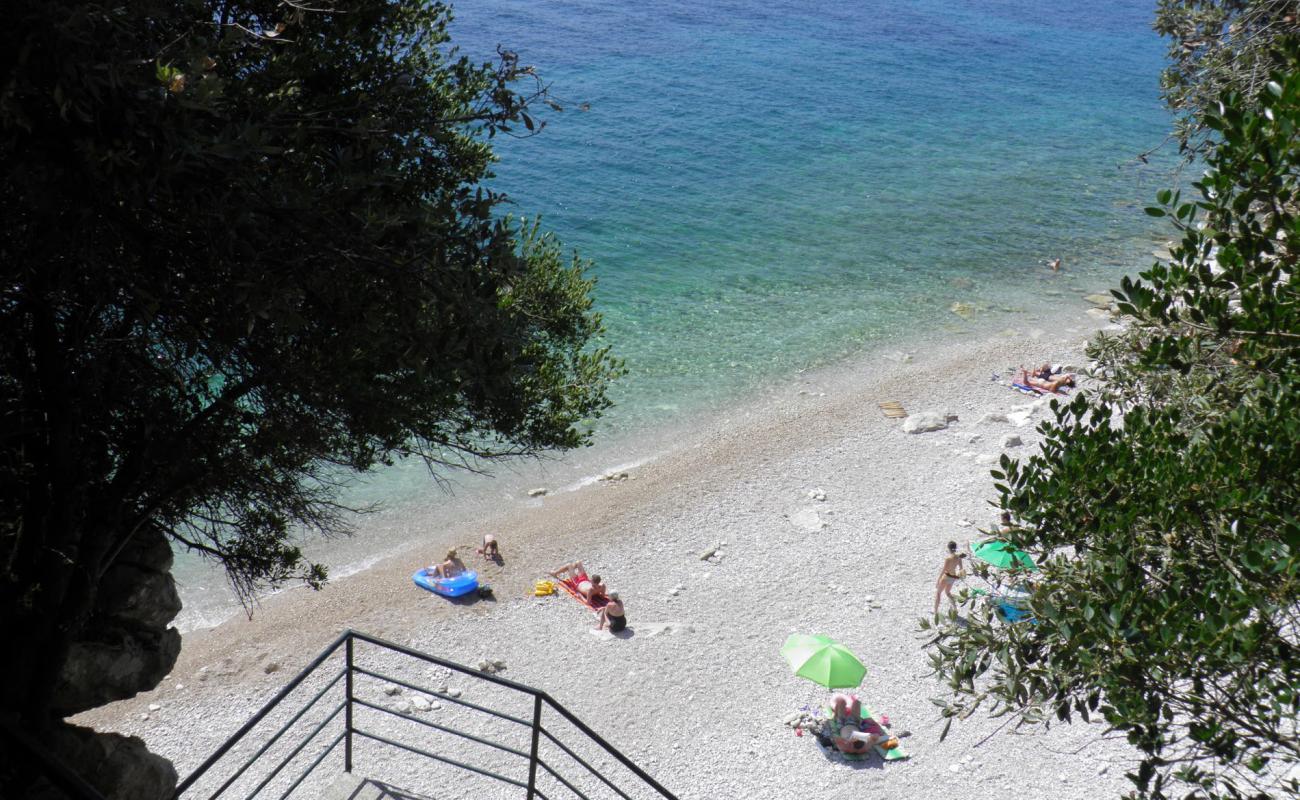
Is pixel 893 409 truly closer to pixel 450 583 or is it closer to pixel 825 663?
pixel 825 663

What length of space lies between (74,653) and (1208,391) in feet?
25.9

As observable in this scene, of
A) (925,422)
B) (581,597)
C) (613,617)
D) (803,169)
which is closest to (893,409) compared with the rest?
(925,422)

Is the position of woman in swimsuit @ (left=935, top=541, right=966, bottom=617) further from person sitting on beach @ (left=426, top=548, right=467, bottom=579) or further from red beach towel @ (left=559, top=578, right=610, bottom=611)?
person sitting on beach @ (left=426, top=548, right=467, bottom=579)

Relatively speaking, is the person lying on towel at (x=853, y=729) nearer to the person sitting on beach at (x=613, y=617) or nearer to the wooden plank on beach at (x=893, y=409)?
the person sitting on beach at (x=613, y=617)

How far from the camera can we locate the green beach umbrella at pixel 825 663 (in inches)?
528

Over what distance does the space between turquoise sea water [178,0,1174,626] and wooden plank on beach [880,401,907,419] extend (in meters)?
3.21

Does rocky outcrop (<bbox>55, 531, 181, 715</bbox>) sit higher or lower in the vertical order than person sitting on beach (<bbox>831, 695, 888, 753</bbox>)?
higher

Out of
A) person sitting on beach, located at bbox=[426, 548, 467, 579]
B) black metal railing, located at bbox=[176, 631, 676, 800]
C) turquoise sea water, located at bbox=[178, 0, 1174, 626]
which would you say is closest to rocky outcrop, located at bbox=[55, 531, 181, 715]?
black metal railing, located at bbox=[176, 631, 676, 800]

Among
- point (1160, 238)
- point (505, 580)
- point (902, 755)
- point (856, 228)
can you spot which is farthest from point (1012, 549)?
point (1160, 238)

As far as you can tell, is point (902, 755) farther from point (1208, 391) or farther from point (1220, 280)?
point (1220, 280)

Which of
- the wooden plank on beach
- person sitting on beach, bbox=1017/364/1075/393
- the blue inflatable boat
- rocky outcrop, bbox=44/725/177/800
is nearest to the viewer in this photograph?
rocky outcrop, bbox=44/725/177/800

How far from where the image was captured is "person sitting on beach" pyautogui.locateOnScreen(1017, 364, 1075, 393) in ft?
77.0

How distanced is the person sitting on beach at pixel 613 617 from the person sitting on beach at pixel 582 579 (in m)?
0.51

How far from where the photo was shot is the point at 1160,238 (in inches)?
1410
